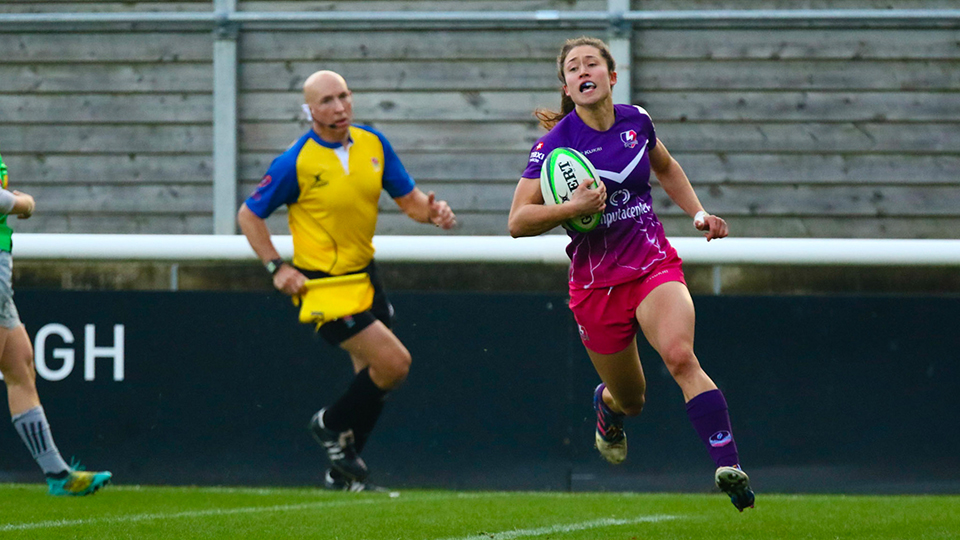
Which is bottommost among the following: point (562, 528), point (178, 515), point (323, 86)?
point (178, 515)

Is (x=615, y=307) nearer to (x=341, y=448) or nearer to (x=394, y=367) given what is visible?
(x=394, y=367)

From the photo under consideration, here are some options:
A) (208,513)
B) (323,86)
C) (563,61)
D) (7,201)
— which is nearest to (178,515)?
(208,513)

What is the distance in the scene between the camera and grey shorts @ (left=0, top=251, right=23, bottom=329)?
5785 mm

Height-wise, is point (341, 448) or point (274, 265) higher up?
point (274, 265)

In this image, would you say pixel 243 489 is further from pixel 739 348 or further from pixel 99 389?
pixel 739 348

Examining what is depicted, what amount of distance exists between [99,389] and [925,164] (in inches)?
220

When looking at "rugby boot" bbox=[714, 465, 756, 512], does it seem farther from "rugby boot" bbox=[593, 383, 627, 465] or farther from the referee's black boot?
the referee's black boot

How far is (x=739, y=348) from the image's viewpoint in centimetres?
709

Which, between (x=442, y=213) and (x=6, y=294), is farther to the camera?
(x=442, y=213)

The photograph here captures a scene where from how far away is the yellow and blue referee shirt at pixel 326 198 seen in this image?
6262mm

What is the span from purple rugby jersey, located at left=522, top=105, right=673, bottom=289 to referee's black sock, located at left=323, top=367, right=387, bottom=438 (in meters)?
1.81

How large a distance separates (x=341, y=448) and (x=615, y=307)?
220 cm

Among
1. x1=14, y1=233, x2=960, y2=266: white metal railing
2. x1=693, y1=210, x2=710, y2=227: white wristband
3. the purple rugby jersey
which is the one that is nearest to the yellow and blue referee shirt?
x1=14, y1=233, x2=960, y2=266: white metal railing

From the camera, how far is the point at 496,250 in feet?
23.3
